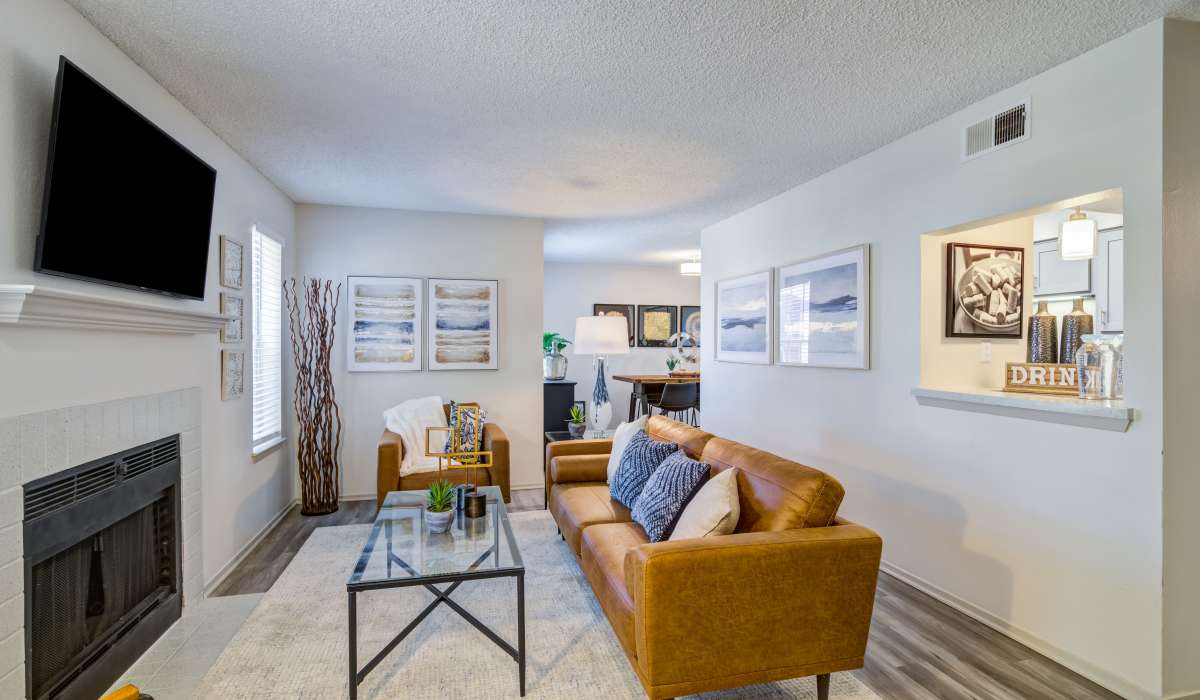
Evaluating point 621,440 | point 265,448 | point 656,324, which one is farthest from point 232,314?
point 656,324

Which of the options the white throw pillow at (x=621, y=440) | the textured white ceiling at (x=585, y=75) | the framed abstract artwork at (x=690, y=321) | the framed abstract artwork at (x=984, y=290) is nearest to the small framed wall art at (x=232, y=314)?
the textured white ceiling at (x=585, y=75)

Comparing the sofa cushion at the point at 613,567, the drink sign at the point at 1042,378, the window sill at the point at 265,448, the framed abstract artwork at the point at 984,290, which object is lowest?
the sofa cushion at the point at 613,567

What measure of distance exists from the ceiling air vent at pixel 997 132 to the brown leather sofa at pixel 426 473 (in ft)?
10.7

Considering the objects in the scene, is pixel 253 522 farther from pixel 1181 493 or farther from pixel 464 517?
pixel 1181 493

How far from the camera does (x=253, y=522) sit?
3.82 metres

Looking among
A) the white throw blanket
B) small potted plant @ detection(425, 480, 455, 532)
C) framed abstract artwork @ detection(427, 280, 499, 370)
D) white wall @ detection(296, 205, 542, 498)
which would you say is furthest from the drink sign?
framed abstract artwork @ detection(427, 280, 499, 370)

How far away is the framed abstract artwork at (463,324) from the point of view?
5.09m

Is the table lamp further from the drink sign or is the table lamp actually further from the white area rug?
the drink sign

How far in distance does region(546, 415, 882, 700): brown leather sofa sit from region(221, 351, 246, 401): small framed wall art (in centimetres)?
264

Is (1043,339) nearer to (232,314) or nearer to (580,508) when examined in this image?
(580,508)

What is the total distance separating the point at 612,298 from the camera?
866 centimetres

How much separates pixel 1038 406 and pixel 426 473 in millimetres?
3524

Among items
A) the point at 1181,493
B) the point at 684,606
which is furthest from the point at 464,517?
the point at 1181,493

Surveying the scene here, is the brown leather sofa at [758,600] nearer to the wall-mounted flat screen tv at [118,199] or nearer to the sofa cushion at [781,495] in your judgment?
the sofa cushion at [781,495]
